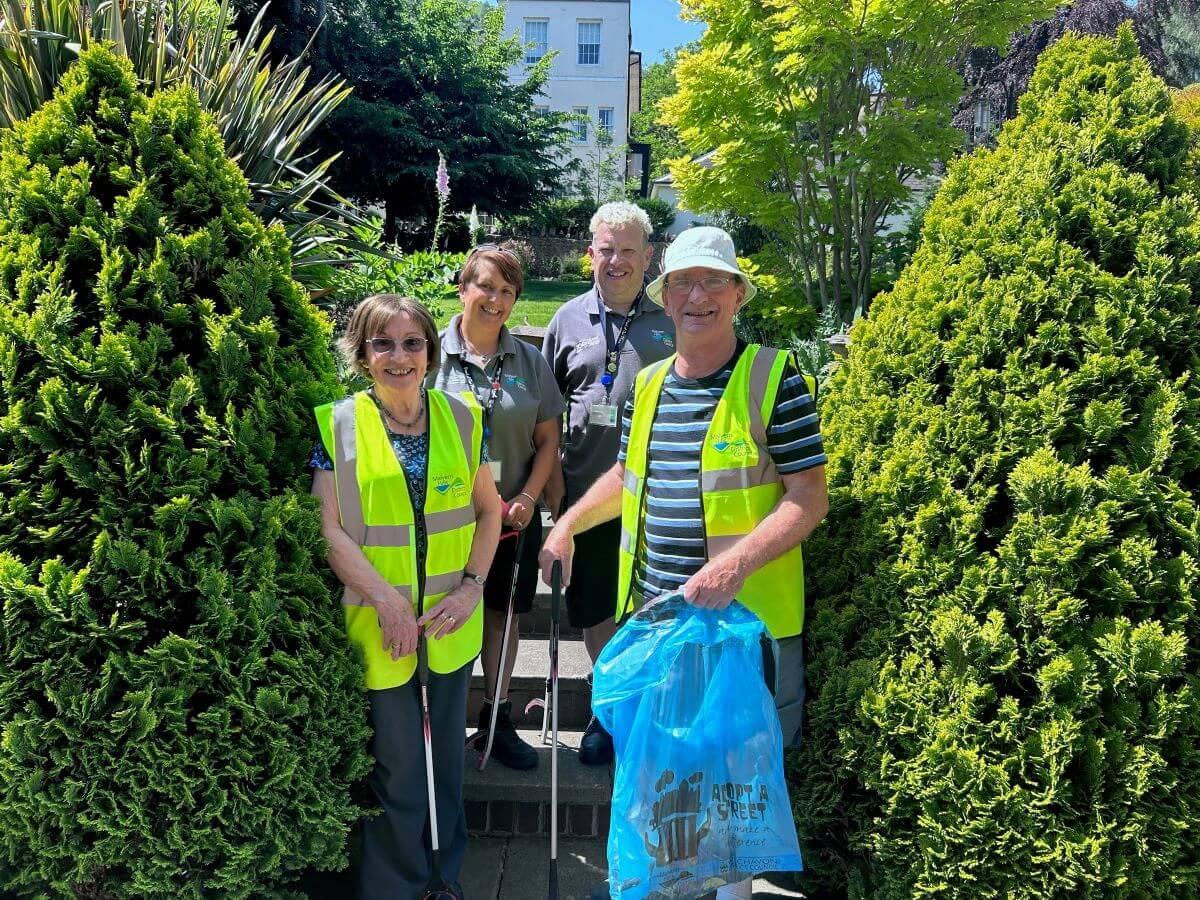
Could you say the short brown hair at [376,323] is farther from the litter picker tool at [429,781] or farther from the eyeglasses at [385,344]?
the litter picker tool at [429,781]

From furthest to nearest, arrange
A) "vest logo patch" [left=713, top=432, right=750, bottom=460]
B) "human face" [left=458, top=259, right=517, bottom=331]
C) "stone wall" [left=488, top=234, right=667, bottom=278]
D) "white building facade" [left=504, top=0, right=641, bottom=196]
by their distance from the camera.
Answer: "white building facade" [left=504, top=0, right=641, bottom=196], "stone wall" [left=488, top=234, right=667, bottom=278], "human face" [left=458, top=259, right=517, bottom=331], "vest logo patch" [left=713, top=432, right=750, bottom=460]

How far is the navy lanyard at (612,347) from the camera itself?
3.67m

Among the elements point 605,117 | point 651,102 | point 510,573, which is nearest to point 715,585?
point 510,573

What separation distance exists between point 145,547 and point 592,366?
1.99 m

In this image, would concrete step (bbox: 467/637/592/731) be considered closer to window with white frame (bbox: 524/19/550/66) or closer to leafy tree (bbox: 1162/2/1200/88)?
→ leafy tree (bbox: 1162/2/1200/88)

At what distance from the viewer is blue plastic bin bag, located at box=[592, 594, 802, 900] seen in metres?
2.45

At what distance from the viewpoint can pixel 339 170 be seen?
21.9 m

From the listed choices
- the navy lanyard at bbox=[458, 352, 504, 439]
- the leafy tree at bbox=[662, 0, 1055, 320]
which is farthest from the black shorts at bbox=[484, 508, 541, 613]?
the leafy tree at bbox=[662, 0, 1055, 320]

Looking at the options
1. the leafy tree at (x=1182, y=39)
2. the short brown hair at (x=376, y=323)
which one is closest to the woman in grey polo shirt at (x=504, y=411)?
the short brown hair at (x=376, y=323)

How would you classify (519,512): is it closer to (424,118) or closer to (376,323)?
(376,323)

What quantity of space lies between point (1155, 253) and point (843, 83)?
718cm

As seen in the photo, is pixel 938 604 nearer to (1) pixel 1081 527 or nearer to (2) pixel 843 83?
(1) pixel 1081 527

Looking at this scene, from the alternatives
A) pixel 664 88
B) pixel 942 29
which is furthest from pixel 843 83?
pixel 664 88

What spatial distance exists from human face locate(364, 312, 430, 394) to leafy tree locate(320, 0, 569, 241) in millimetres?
19998
